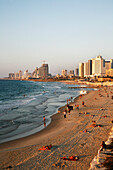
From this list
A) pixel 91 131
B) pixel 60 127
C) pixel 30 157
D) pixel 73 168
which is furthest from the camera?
pixel 60 127

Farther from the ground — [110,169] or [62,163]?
[110,169]

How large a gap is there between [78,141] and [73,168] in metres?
4.20

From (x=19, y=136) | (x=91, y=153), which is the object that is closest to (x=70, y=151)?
(x=91, y=153)

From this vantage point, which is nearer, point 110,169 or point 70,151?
point 110,169

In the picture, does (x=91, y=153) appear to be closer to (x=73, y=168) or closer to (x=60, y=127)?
(x=73, y=168)

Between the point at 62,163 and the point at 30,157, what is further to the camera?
the point at 30,157

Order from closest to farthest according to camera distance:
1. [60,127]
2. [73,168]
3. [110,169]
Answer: [110,169]
[73,168]
[60,127]

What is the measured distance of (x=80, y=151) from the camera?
12.2 meters

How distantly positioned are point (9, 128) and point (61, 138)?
24.5ft

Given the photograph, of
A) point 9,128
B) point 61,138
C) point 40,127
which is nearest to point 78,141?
point 61,138

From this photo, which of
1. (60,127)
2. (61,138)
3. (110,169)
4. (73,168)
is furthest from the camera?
(60,127)

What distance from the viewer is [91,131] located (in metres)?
16.5

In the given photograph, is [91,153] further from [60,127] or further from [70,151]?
[60,127]

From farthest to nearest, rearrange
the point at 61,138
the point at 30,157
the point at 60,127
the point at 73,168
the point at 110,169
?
the point at 60,127 < the point at 61,138 < the point at 30,157 < the point at 73,168 < the point at 110,169
